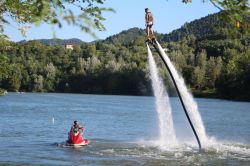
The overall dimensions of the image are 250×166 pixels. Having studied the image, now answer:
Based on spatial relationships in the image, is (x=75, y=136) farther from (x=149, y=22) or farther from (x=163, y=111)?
(x=149, y=22)

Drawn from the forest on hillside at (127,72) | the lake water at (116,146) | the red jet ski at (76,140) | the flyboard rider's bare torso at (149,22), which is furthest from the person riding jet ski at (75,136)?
the forest on hillside at (127,72)

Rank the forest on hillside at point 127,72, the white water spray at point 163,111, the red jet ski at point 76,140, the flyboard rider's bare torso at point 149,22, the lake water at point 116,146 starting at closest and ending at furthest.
→ the flyboard rider's bare torso at point 149,22 → the lake water at point 116,146 → the white water spray at point 163,111 → the red jet ski at point 76,140 → the forest on hillside at point 127,72

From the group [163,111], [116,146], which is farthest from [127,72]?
[116,146]

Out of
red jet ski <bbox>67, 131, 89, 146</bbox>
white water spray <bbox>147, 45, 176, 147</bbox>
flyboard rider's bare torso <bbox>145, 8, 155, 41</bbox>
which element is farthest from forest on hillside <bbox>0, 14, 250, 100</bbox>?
flyboard rider's bare torso <bbox>145, 8, 155, 41</bbox>

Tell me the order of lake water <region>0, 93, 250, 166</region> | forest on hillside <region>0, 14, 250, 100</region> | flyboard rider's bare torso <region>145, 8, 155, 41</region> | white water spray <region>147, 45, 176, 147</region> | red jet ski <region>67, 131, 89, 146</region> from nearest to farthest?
flyboard rider's bare torso <region>145, 8, 155, 41</region> → lake water <region>0, 93, 250, 166</region> → white water spray <region>147, 45, 176, 147</region> → red jet ski <region>67, 131, 89, 146</region> → forest on hillside <region>0, 14, 250, 100</region>

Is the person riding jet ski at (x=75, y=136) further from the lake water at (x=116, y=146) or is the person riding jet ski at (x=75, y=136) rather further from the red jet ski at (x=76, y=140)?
the lake water at (x=116, y=146)

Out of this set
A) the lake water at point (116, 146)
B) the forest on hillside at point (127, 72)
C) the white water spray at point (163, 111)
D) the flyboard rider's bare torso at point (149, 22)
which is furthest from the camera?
the forest on hillside at point (127, 72)

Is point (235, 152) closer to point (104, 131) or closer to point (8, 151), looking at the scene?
point (8, 151)

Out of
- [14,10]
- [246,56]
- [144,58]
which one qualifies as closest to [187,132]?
[14,10]

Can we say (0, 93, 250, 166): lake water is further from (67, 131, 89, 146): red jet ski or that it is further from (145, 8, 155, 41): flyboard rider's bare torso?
(145, 8, 155, 41): flyboard rider's bare torso

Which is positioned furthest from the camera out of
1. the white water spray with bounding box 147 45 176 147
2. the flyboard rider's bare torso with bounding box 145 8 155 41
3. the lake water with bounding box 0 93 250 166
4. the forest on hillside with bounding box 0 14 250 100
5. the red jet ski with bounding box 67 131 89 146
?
the forest on hillside with bounding box 0 14 250 100

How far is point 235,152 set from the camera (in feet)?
A: 103

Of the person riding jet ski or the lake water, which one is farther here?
the person riding jet ski

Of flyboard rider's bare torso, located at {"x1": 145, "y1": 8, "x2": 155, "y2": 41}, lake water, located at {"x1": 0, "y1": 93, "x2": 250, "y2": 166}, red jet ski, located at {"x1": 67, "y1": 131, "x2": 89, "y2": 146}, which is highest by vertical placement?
flyboard rider's bare torso, located at {"x1": 145, "y1": 8, "x2": 155, "y2": 41}
